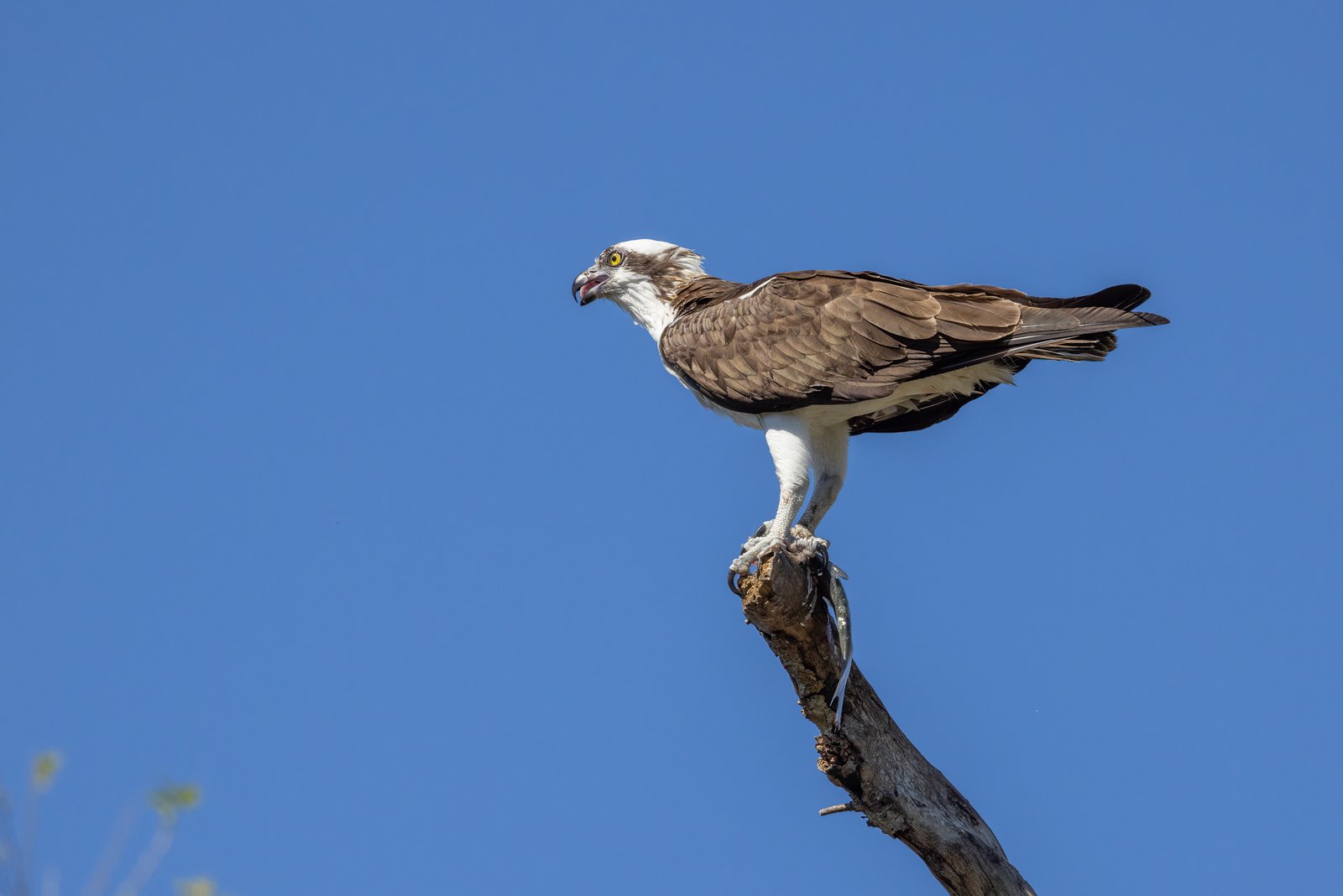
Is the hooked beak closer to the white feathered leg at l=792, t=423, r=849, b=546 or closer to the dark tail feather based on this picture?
the white feathered leg at l=792, t=423, r=849, b=546

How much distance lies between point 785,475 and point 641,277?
7.41 feet

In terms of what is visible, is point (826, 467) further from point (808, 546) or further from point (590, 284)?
point (590, 284)

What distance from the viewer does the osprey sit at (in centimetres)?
719

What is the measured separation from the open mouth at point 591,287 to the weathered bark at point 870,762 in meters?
3.15

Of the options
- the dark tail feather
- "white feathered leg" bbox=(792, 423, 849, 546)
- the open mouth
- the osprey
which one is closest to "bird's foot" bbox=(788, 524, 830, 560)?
the osprey

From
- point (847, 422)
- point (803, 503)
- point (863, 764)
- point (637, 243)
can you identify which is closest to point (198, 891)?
point (863, 764)

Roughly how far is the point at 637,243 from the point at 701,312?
1.11 m

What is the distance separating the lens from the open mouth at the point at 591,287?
9.36 m

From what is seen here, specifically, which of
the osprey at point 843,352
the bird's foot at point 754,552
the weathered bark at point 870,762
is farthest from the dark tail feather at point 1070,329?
the weathered bark at point 870,762

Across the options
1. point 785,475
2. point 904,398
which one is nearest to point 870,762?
point 785,475

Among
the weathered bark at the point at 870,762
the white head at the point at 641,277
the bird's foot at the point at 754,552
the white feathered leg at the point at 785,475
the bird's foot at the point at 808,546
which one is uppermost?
the white head at the point at 641,277

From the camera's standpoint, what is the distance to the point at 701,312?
336 inches

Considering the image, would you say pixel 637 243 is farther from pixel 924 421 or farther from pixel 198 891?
pixel 198 891

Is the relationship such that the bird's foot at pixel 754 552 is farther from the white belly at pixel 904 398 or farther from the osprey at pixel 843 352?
the white belly at pixel 904 398
